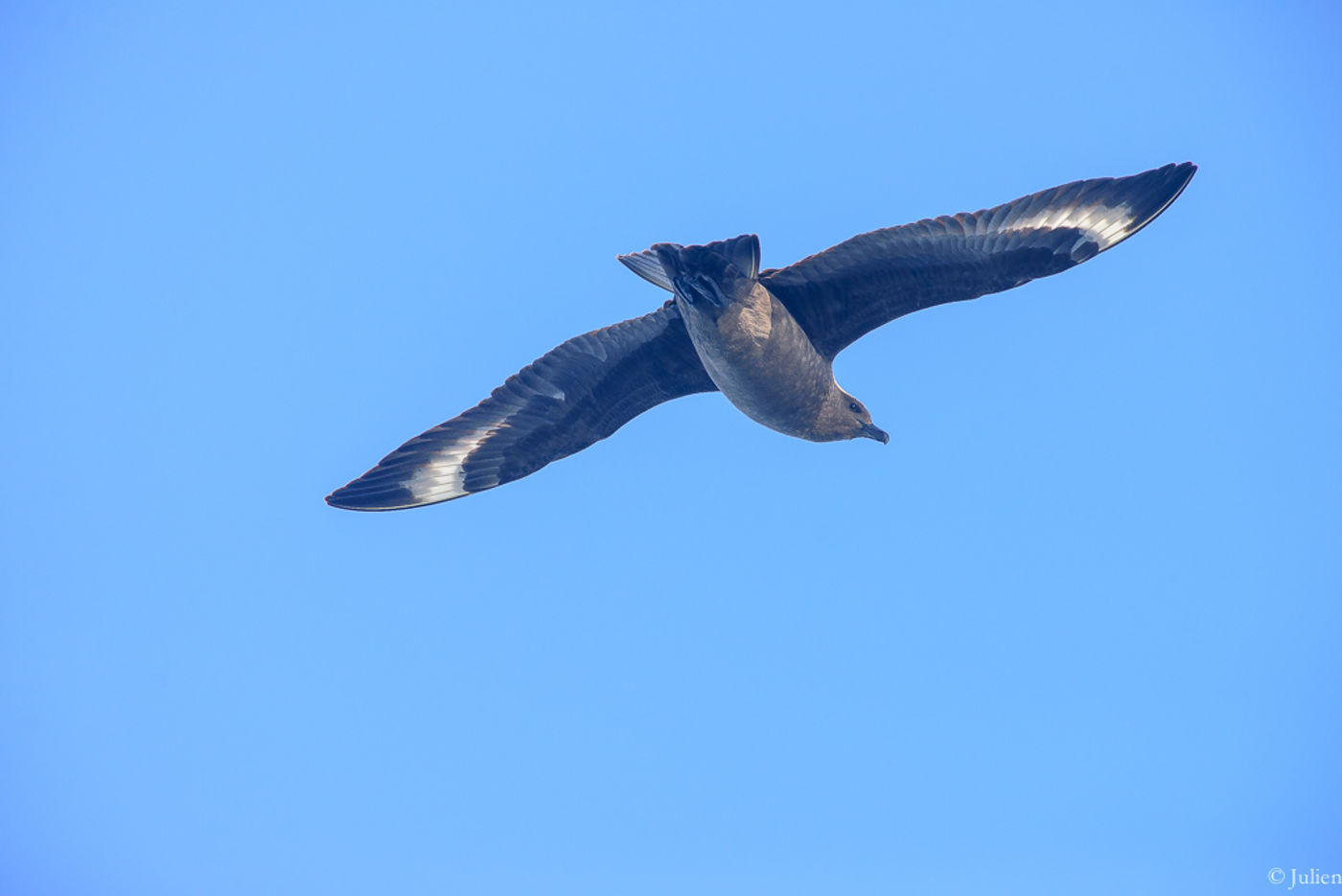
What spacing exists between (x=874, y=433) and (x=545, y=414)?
250cm

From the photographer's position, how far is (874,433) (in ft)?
28.1

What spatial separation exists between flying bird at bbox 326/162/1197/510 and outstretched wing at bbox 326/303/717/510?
10 millimetres

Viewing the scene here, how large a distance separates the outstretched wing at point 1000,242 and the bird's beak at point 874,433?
118 centimetres

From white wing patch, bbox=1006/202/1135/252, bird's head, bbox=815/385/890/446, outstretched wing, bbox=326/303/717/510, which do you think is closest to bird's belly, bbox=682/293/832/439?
bird's head, bbox=815/385/890/446

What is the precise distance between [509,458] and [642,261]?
195cm

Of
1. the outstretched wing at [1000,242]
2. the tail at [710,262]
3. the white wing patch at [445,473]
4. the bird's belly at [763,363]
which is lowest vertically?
the white wing patch at [445,473]

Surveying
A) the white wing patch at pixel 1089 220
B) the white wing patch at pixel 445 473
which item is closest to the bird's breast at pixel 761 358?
the white wing patch at pixel 1089 220

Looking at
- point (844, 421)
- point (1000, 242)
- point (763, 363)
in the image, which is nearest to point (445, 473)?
point (763, 363)

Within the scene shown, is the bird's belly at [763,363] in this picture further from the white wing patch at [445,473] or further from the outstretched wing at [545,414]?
the white wing patch at [445,473]

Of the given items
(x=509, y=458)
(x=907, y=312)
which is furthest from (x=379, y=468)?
(x=907, y=312)

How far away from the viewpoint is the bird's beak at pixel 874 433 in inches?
336

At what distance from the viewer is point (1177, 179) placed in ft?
24.6

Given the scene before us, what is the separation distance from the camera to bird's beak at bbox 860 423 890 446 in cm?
855

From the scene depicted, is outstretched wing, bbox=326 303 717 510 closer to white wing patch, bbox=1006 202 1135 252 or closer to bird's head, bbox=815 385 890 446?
bird's head, bbox=815 385 890 446
